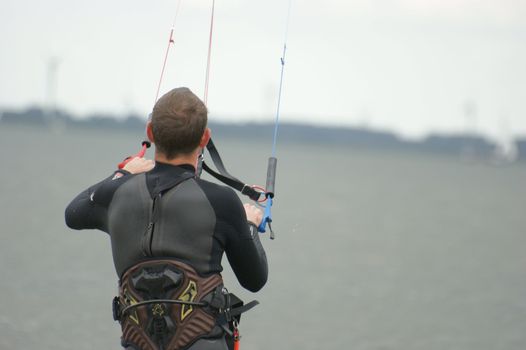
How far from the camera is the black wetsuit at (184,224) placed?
429cm

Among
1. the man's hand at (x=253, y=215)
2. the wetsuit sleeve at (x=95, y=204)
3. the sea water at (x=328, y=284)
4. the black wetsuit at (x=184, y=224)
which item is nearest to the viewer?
the black wetsuit at (x=184, y=224)

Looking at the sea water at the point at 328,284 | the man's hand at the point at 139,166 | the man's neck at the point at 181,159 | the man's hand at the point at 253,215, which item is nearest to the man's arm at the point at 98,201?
the man's hand at the point at 139,166

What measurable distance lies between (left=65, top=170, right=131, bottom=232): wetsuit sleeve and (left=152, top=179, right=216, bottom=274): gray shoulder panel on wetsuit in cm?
27

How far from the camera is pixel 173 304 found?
4.32 meters

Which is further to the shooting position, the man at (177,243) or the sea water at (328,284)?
the sea water at (328,284)

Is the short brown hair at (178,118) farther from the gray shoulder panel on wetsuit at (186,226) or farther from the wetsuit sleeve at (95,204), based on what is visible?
the wetsuit sleeve at (95,204)

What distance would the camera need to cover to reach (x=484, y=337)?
1902 centimetres

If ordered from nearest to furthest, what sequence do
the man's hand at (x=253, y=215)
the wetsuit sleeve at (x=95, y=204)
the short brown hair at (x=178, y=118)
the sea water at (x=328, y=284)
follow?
the short brown hair at (x=178, y=118) → the wetsuit sleeve at (x=95, y=204) → the man's hand at (x=253, y=215) → the sea water at (x=328, y=284)

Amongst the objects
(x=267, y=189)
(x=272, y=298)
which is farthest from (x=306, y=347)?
(x=267, y=189)

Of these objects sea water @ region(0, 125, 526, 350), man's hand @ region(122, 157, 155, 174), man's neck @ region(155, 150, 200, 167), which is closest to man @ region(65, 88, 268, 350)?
man's neck @ region(155, 150, 200, 167)

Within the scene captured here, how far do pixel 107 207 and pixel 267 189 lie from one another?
77 centimetres

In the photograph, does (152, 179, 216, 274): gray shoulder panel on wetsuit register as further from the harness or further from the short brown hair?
the short brown hair

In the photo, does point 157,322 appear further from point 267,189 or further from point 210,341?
point 267,189

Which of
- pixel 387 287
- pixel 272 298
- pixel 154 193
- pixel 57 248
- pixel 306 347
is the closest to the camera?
pixel 154 193
